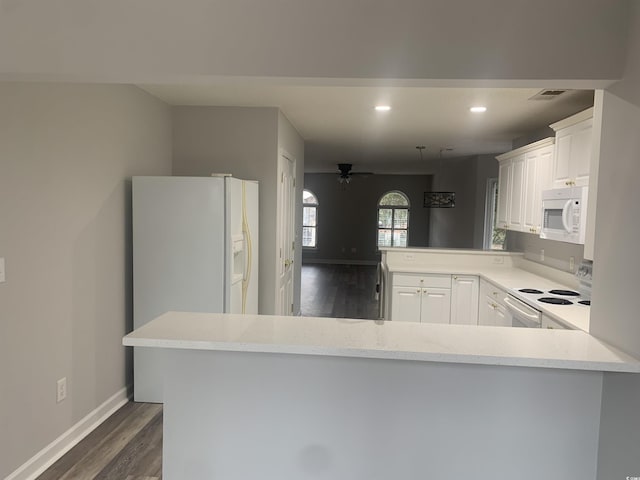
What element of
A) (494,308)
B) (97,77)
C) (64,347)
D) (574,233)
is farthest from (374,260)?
(97,77)

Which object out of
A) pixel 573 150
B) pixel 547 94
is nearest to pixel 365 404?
pixel 573 150

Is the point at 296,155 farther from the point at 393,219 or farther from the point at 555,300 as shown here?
the point at 393,219

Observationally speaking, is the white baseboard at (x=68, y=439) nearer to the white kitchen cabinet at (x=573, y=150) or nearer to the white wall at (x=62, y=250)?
the white wall at (x=62, y=250)

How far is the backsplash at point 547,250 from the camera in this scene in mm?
3994

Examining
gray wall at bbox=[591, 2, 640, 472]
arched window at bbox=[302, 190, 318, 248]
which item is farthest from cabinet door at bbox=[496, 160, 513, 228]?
arched window at bbox=[302, 190, 318, 248]

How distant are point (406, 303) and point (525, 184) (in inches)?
65.8

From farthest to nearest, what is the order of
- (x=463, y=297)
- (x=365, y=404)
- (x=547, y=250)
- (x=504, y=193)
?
(x=504, y=193) → (x=463, y=297) → (x=547, y=250) → (x=365, y=404)

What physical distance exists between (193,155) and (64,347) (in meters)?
2.07

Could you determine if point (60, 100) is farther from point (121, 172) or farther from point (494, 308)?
point (494, 308)

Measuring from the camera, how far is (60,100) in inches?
105

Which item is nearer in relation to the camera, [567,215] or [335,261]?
[567,215]

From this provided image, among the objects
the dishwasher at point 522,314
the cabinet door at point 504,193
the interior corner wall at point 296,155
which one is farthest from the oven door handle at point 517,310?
the interior corner wall at point 296,155

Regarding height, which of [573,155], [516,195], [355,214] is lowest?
[355,214]

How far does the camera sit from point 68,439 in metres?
2.81
